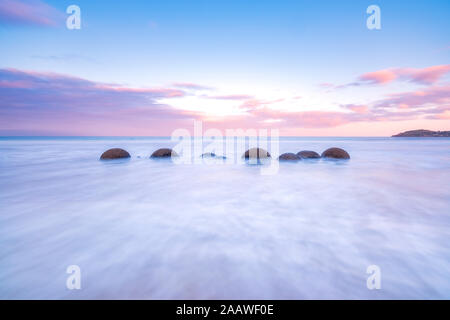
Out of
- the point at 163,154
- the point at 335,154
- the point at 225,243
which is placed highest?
the point at 163,154

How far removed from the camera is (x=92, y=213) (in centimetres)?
430

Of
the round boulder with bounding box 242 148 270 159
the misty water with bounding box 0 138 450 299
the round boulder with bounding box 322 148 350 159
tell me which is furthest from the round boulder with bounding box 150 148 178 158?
the round boulder with bounding box 322 148 350 159

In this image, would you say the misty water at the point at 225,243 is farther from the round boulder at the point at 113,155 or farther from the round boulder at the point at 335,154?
the round boulder at the point at 113,155

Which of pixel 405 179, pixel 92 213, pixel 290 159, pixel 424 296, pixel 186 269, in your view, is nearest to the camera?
pixel 424 296

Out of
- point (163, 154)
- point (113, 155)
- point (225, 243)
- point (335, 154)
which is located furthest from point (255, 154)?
point (225, 243)

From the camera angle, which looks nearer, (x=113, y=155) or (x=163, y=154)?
(x=113, y=155)

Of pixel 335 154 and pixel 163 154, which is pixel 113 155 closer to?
pixel 163 154

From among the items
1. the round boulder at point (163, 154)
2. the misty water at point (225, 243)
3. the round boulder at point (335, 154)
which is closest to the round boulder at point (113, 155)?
the round boulder at point (163, 154)

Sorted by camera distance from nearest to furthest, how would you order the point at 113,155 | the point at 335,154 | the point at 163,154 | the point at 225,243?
the point at 225,243
the point at 335,154
the point at 113,155
the point at 163,154

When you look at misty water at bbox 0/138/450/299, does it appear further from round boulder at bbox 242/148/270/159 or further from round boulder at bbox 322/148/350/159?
round boulder at bbox 242/148/270/159

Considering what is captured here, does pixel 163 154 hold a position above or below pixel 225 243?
above
